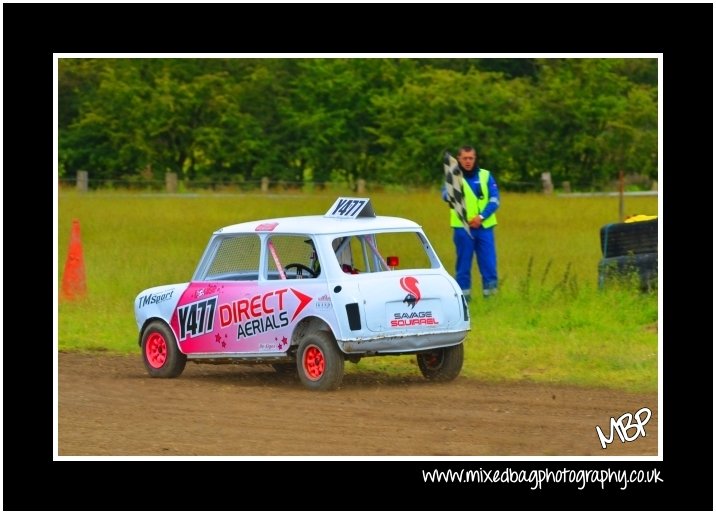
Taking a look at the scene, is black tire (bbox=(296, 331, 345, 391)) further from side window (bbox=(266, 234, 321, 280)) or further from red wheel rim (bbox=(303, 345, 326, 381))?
side window (bbox=(266, 234, 321, 280))

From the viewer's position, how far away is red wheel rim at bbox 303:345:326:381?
495 inches

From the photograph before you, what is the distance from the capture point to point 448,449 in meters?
10.2

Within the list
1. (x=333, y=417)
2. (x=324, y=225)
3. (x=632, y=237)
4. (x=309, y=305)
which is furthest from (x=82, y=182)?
(x=333, y=417)

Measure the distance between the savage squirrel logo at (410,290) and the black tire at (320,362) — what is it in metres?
0.77

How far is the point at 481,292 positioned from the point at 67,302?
5675mm

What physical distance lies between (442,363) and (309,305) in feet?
5.08

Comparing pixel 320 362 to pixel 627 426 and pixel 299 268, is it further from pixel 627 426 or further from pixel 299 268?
pixel 627 426

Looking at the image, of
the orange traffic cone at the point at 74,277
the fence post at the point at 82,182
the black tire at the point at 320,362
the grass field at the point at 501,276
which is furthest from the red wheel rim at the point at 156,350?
the fence post at the point at 82,182

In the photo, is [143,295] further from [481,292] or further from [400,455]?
[481,292]

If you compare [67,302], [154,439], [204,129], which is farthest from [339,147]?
[154,439]

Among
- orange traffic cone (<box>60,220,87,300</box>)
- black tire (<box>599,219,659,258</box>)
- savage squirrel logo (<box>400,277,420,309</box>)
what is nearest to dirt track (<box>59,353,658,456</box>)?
savage squirrel logo (<box>400,277,420,309</box>)

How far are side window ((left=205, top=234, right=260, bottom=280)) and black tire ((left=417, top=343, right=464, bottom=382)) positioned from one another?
5.97 ft

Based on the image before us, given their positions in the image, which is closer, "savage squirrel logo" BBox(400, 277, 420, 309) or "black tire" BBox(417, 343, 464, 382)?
"savage squirrel logo" BBox(400, 277, 420, 309)

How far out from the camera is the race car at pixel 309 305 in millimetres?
12445
